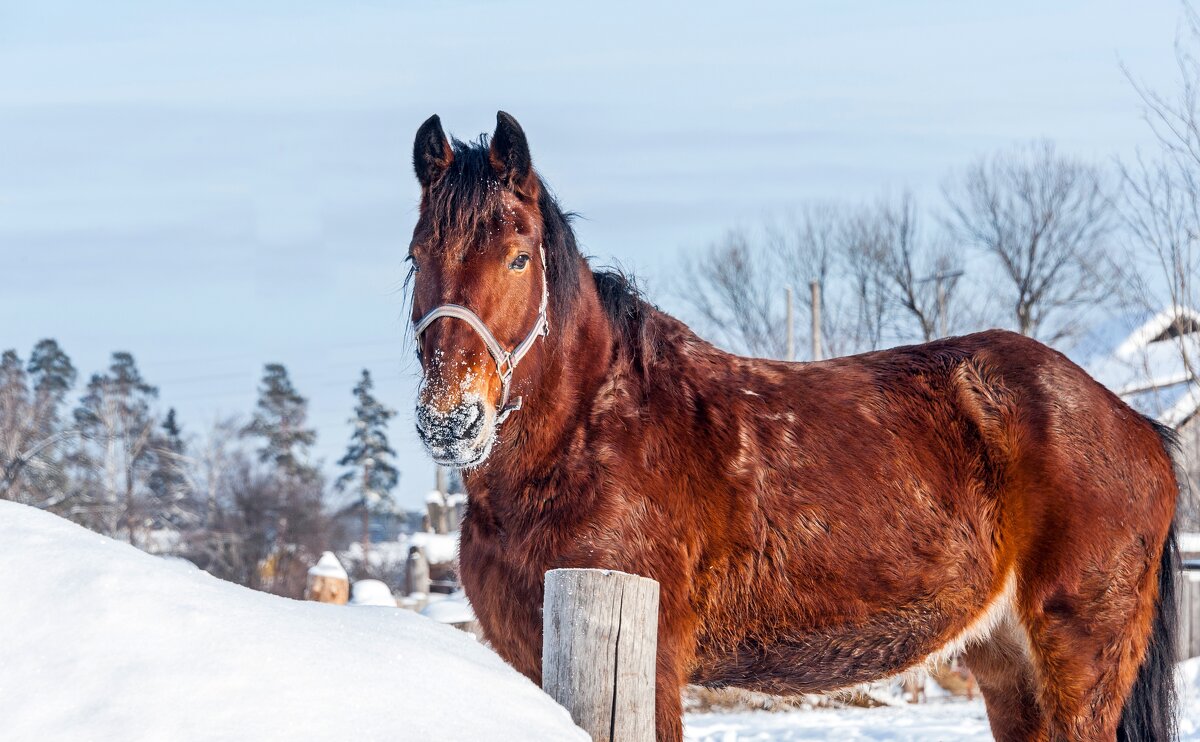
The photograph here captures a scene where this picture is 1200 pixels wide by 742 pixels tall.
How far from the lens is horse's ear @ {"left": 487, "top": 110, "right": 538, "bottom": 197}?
359 cm

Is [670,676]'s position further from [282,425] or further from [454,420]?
[282,425]

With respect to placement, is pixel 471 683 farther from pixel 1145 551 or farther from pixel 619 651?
pixel 1145 551

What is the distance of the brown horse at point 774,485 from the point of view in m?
3.39

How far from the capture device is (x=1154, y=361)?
26.0 metres

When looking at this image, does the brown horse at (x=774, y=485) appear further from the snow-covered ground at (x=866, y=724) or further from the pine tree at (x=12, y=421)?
the pine tree at (x=12, y=421)

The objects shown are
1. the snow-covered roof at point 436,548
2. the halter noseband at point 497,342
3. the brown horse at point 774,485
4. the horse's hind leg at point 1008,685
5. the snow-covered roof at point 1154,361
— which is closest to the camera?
the halter noseband at point 497,342

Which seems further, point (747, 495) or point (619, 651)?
point (747, 495)

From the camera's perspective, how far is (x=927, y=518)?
148 inches

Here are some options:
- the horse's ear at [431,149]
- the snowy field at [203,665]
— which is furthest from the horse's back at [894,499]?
the snowy field at [203,665]

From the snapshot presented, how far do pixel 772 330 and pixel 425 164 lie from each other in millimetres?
29618

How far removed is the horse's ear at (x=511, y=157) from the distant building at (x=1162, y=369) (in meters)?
2.93

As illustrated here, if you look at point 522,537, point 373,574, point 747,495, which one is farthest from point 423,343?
point 373,574

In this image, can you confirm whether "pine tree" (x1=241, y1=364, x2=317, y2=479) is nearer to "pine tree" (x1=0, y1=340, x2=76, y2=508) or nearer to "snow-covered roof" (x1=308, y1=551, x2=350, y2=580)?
"pine tree" (x1=0, y1=340, x2=76, y2=508)

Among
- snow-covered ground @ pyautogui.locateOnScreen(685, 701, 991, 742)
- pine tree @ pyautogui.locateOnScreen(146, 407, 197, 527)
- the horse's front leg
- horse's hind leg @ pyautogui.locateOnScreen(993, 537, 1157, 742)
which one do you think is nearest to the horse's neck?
the horse's front leg
